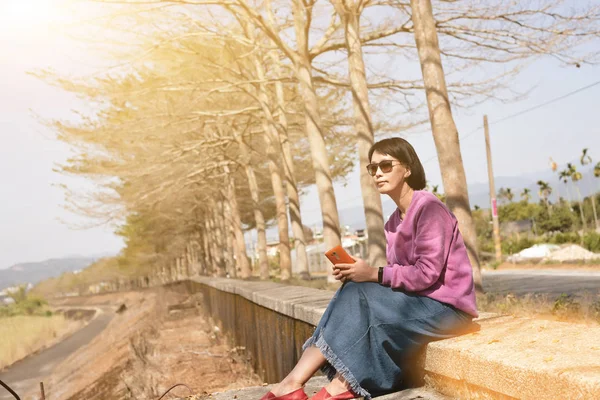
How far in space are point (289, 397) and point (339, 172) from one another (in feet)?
68.8

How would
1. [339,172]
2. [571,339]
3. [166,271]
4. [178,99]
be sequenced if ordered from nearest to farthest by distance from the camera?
1. [571,339]
2. [178,99]
3. [339,172]
4. [166,271]

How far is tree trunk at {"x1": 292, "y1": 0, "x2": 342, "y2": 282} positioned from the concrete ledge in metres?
9.61

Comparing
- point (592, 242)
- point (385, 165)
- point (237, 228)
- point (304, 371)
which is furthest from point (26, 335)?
point (385, 165)

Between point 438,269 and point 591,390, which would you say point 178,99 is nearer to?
point 438,269

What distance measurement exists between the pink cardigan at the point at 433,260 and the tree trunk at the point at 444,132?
13.6ft

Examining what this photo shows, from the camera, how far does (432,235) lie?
11.2ft

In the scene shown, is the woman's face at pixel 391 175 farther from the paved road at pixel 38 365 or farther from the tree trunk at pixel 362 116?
the paved road at pixel 38 365

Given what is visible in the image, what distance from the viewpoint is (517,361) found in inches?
104

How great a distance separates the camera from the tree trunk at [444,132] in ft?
25.7

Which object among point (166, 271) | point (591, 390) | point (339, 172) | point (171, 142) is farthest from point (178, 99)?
point (166, 271)

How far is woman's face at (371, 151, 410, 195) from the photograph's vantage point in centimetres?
367

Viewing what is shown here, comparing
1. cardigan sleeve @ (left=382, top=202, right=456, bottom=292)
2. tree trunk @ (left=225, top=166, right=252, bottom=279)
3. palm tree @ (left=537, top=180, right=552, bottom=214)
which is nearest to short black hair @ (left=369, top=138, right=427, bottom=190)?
cardigan sleeve @ (left=382, top=202, right=456, bottom=292)

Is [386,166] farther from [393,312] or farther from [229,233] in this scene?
[229,233]

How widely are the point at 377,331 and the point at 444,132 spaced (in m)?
4.95
